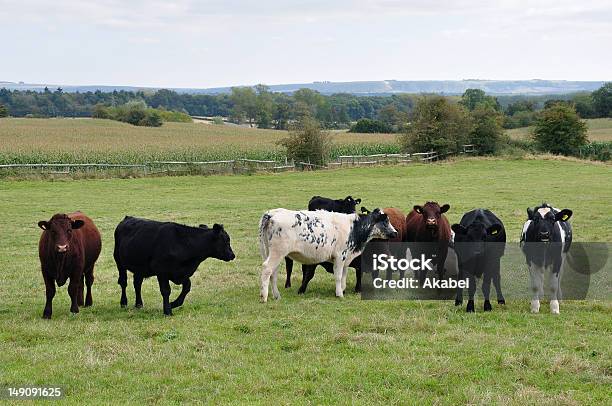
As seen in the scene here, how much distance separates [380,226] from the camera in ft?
45.0

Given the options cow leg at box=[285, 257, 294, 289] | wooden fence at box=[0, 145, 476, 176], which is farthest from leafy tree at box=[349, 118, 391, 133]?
cow leg at box=[285, 257, 294, 289]

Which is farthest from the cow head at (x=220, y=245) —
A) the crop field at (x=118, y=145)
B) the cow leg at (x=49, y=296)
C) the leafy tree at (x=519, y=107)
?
the leafy tree at (x=519, y=107)

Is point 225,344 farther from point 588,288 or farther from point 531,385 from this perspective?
point 588,288

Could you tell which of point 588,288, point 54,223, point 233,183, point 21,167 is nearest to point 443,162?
point 233,183

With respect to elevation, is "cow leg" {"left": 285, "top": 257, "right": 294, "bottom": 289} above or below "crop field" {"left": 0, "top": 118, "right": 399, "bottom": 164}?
above

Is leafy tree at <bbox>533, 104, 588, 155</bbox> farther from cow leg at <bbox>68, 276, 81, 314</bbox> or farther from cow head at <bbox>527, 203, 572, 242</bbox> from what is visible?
cow leg at <bbox>68, 276, 81, 314</bbox>

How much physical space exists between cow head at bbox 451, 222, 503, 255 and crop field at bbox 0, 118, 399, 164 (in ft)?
129

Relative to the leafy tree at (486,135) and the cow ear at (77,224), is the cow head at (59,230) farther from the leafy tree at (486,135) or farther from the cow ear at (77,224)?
the leafy tree at (486,135)

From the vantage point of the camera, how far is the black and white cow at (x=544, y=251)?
11.8 meters

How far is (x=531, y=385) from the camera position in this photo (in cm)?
797

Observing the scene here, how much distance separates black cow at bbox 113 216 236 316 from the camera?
38.3 feet

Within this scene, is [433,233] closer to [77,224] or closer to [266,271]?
[266,271]

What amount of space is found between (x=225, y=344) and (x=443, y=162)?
158 feet

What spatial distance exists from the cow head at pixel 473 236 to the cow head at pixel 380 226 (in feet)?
5.81
